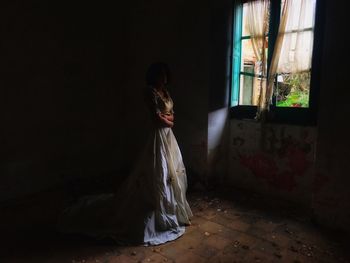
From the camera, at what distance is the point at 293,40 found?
292 centimetres

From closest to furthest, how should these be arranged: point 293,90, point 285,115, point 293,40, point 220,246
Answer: point 220,246 → point 293,40 → point 293,90 → point 285,115

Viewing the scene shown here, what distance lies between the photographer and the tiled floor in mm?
2154

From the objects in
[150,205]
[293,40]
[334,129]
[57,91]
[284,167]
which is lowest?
[150,205]

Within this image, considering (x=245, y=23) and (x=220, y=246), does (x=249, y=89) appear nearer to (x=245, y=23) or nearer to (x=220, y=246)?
(x=245, y=23)

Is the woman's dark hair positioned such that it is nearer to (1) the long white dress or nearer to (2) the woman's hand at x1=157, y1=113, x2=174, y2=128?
(1) the long white dress

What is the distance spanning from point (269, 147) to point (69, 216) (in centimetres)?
225

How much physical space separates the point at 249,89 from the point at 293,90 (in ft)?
1.75

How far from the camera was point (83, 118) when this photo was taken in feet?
12.6

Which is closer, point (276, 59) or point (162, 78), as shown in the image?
point (162, 78)

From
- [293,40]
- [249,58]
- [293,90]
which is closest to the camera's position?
[293,40]

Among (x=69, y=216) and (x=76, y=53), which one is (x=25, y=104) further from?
(x=69, y=216)

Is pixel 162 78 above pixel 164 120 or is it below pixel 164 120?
above

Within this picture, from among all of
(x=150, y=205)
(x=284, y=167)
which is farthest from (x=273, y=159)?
(x=150, y=205)

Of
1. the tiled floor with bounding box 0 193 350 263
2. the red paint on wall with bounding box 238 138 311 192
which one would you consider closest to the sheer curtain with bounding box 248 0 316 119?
the red paint on wall with bounding box 238 138 311 192
